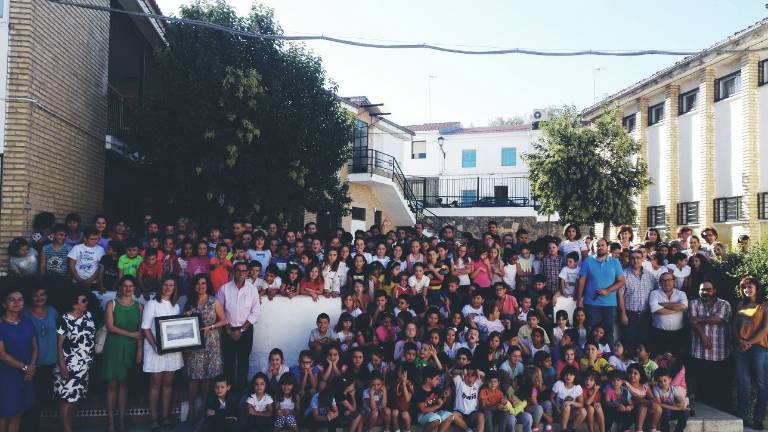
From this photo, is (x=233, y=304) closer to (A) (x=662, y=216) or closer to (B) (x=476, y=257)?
(B) (x=476, y=257)

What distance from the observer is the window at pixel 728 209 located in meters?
17.8

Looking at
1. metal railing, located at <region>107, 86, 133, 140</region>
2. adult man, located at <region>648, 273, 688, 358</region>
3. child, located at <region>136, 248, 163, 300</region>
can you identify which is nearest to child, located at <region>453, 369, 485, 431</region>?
adult man, located at <region>648, 273, 688, 358</region>

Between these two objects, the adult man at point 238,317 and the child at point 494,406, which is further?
the adult man at point 238,317

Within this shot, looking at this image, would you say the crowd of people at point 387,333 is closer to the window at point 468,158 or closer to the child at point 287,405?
the child at point 287,405

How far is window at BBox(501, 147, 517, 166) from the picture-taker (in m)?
36.7

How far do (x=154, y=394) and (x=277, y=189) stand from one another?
15.9ft

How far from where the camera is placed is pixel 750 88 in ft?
55.6

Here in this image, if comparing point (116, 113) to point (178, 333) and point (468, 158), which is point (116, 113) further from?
point (468, 158)

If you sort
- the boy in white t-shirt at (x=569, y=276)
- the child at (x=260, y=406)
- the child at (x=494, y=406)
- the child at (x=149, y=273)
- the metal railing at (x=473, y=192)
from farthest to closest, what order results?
the metal railing at (x=473, y=192), the boy in white t-shirt at (x=569, y=276), the child at (x=149, y=273), the child at (x=494, y=406), the child at (x=260, y=406)

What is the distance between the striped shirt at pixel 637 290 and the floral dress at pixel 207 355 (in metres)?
5.92

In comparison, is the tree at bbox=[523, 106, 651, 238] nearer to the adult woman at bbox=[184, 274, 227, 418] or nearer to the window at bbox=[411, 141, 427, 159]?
the adult woman at bbox=[184, 274, 227, 418]

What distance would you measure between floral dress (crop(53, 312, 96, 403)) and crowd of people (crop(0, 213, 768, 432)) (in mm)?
16

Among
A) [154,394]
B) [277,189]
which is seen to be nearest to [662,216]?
[277,189]

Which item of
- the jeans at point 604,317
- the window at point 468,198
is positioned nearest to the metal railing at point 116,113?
the jeans at point 604,317
